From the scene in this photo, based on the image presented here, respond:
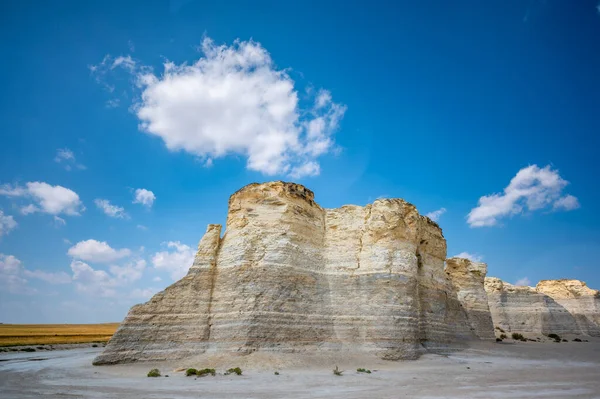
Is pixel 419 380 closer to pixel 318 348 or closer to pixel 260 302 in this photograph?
pixel 318 348

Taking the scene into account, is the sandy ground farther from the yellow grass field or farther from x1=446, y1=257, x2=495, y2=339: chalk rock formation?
the yellow grass field

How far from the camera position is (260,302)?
18406mm

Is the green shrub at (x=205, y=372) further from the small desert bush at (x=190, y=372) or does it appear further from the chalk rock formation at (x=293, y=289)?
the chalk rock formation at (x=293, y=289)

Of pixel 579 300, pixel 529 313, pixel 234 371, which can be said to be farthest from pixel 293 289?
pixel 579 300

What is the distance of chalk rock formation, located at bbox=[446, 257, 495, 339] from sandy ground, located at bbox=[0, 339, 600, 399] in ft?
55.1

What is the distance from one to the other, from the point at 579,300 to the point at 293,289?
5512 centimetres

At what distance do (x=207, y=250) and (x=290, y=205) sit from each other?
5.13 meters

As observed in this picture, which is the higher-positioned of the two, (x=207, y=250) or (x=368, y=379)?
(x=207, y=250)

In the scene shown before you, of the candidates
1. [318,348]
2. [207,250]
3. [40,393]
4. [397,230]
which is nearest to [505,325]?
[397,230]

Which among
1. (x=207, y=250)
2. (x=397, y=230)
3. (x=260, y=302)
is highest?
(x=397, y=230)

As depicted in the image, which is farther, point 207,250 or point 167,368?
point 207,250

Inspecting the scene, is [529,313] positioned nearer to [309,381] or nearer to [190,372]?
[309,381]

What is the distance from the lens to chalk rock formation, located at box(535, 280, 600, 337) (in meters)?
52.0

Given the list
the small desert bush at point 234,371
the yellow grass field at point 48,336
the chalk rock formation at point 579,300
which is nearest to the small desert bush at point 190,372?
the small desert bush at point 234,371
